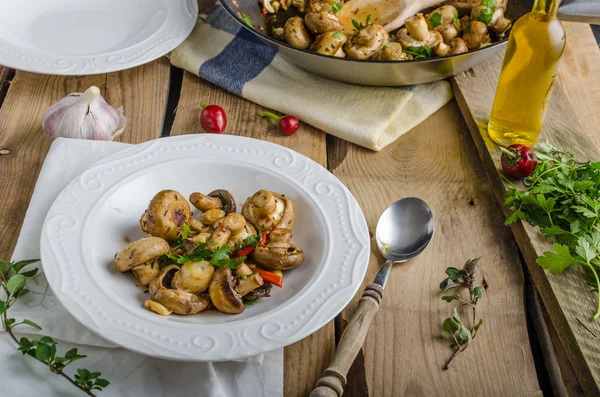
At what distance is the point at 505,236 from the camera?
158 centimetres

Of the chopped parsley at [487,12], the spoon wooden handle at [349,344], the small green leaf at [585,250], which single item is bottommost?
the spoon wooden handle at [349,344]

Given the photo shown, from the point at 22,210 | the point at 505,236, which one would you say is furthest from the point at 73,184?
the point at 505,236

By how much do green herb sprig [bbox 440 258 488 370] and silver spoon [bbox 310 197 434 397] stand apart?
0.10m

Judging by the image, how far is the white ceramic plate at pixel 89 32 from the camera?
190 cm

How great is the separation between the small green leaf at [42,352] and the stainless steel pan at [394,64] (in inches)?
38.1

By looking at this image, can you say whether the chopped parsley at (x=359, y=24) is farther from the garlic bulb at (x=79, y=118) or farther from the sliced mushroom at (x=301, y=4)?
the garlic bulb at (x=79, y=118)

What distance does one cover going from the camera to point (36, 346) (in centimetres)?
118

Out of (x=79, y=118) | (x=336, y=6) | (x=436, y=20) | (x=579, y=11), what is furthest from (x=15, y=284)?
→ (x=579, y=11)

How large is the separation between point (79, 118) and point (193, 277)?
68cm

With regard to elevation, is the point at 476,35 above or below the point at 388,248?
above

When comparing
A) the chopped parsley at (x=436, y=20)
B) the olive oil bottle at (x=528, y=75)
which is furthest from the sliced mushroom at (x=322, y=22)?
the olive oil bottle at (x=528, y=75)

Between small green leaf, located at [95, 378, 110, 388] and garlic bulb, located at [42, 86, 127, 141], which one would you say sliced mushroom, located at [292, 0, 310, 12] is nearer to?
garlic bulb, located at [42, 86, 127, 141]

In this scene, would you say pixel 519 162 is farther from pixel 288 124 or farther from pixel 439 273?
pixel 288 124

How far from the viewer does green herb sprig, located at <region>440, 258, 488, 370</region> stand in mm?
1316
